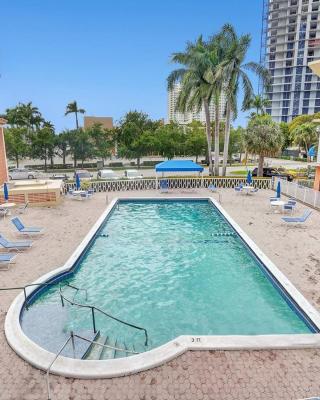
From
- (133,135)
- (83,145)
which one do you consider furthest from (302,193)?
(133,135)

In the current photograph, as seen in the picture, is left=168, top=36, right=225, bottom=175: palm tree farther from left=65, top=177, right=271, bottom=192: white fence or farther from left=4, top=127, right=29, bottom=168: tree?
left=4, top=127, right=29, bottom=168: tree

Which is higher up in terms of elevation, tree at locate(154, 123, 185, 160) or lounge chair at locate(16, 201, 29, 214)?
tree at locate(154, 123, 185, 160)

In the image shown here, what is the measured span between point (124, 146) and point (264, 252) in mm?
44318

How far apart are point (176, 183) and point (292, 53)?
11878 centimetres

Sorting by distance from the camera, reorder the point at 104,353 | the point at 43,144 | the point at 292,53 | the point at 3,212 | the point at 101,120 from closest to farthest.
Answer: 1. the point at 104,353
2. the point at 3,212
3. the point at 43,144
4. the point at 101,120
5. the point at 292,53

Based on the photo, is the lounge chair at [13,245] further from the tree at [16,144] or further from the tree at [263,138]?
the tree at [16,144]

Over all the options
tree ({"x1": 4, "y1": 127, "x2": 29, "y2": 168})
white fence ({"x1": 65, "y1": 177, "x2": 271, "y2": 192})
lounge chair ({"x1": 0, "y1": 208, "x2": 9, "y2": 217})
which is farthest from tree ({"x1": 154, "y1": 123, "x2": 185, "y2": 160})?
lounge chair ({"x1": 0, "y1": 208, "x2": 9, "y2": 217})

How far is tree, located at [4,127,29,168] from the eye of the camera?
1778 inches

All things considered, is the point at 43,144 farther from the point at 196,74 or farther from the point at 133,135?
the point at 196,74

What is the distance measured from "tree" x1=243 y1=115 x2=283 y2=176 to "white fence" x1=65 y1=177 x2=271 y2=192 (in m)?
3.10

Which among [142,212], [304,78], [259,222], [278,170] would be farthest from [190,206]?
[304,78]

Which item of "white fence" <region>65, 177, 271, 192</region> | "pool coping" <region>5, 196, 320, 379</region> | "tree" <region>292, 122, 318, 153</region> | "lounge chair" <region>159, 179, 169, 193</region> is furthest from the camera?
"tree" <region>292, 122, 318, 153</region>

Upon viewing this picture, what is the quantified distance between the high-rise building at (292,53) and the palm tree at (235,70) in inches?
3889

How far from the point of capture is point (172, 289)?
32.1 feet
